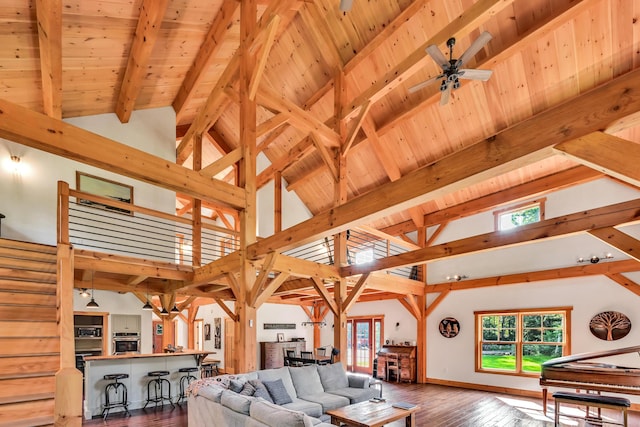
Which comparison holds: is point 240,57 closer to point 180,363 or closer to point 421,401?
point 180,363

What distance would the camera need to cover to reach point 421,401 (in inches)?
287

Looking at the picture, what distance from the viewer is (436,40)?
5617 mm

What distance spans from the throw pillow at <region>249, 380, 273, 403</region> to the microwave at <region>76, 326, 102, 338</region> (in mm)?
4867

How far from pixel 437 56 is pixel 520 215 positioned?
5735 mm

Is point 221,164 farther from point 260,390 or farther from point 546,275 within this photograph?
point 546,275

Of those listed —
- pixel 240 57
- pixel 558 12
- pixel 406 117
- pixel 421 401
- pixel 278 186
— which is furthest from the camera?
pixel 278 186

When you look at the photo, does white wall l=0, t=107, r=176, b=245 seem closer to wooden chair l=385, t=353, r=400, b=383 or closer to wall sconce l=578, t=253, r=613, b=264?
wooden chair l=385, t=353, r=400, b=383

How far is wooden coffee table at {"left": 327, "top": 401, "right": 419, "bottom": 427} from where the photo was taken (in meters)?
4.26

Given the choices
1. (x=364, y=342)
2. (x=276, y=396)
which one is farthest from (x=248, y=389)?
(x=364, y=342)

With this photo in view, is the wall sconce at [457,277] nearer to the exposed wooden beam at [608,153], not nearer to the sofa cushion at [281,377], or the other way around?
the sofa cushion at [281,377]

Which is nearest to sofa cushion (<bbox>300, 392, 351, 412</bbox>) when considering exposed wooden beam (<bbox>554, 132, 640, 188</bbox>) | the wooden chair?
exposed wooden beam (<bbox>554, 132, 640, 188</bbox>)

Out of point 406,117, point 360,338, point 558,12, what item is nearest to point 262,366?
point 360,338

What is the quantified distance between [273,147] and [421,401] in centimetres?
739

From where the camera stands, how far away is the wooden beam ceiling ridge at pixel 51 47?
13.9ft
